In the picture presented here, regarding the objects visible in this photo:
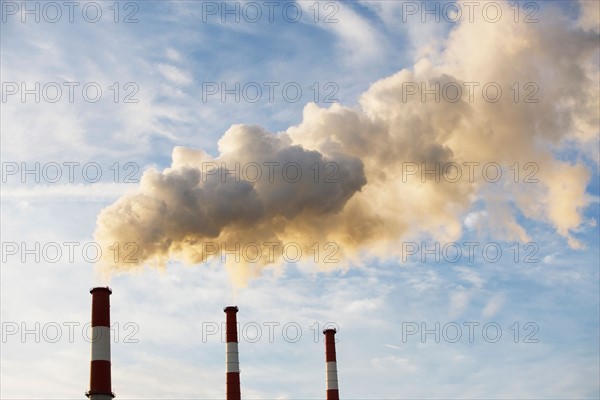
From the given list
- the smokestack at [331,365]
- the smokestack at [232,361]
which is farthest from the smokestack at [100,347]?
the smokestack at [331,365]

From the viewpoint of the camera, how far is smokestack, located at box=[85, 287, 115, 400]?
2308 cm

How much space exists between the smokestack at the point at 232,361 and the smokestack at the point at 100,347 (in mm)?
6202

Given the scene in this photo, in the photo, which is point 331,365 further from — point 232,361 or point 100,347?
point 100,347

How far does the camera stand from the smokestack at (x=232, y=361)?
28.8 meters

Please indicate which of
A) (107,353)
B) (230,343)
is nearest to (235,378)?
(230,343)

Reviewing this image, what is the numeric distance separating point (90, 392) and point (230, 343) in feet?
24.1

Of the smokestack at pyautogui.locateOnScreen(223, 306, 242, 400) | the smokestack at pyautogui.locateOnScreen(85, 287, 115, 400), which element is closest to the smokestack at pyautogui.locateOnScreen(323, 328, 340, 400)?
the smokestack at pyautogui.locateOnScreen(223, 306, 242, 400)

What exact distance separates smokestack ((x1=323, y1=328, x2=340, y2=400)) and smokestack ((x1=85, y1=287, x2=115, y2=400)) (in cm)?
1338

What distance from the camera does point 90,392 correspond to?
903 inches

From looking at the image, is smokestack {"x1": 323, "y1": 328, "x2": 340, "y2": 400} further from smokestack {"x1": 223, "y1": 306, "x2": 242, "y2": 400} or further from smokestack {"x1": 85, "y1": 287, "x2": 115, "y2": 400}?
smokestack {"x1": 85, "y1": 287, "x2": 115, "y2": 400}

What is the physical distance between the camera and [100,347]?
23.7m

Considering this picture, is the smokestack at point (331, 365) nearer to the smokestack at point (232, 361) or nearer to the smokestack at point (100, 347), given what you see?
the smokestack at point (232, 361)

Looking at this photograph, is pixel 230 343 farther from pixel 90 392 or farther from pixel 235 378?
pixel 90 392

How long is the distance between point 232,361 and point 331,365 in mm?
7174
